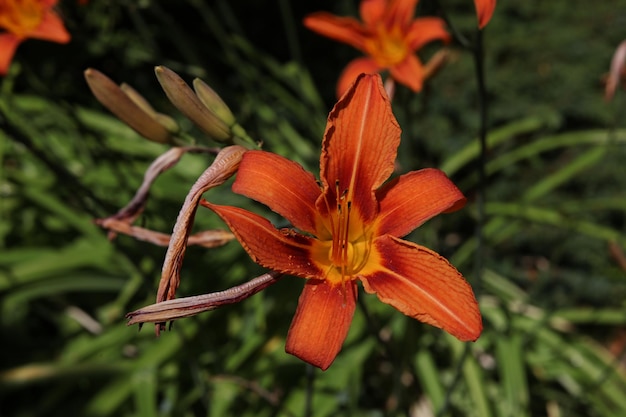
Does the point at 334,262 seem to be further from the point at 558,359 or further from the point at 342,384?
the point at 558,359

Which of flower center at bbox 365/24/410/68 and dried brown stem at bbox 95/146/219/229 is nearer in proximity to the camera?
dried brown stem at bbox 95/146/219/229

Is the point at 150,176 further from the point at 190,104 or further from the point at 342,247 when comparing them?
the point at 342,247

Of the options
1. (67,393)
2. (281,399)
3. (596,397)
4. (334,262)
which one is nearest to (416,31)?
(334,262)

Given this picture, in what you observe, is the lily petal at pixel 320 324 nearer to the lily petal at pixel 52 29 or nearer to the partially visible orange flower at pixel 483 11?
the partially visible orange flower at pixel 483 11

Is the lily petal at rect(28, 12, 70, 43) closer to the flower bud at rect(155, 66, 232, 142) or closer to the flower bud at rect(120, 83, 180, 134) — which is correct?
the flower bud at rect(120, 83, 180, 134)

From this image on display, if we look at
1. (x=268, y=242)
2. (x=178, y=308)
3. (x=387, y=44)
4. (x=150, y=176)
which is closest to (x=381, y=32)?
(x=387, y=44)

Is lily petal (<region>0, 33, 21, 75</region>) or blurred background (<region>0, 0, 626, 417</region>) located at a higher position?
lily petal (<region>0, 33, 21, 75</region>)

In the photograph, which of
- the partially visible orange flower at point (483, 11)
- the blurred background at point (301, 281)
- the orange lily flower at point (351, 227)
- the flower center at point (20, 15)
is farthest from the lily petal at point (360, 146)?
the flower center at point (20, 15)

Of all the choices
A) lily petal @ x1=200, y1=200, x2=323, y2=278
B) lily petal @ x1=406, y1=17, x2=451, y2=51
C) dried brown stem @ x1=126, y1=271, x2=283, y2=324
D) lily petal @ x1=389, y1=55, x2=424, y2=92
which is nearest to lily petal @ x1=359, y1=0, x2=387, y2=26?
lily petal @ x1=406, y1=17, x2=451, y2=51
